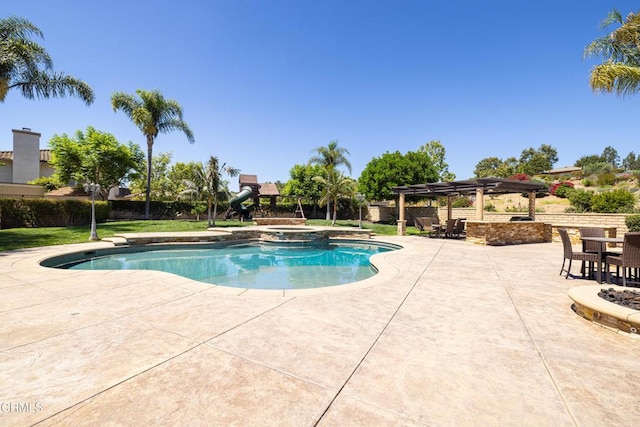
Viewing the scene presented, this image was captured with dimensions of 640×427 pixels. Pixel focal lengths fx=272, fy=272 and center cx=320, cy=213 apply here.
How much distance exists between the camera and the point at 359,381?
226 centimetres

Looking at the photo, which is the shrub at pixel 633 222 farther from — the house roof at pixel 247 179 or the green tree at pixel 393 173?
the house roof at pixel 247 179

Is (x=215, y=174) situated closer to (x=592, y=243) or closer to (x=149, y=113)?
(x=149, y=113)

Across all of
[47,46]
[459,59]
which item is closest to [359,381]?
[459,59]

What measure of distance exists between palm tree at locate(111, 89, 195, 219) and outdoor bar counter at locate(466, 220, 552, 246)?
23219 mm

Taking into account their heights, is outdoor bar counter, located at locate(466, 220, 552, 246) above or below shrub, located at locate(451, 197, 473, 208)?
below

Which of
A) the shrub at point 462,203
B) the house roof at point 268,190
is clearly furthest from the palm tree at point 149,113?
the shrub at point 462,203

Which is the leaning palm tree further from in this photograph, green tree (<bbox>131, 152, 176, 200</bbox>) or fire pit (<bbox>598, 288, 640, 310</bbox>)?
fire pit (<bbox>598, 288, 640, 310</bbox>)

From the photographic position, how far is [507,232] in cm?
1280

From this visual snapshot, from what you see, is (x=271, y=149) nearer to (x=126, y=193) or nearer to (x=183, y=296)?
(x=183, y=296)

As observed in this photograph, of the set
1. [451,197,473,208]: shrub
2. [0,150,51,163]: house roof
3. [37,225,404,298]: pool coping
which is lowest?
[37,225,404,298]: pool coping

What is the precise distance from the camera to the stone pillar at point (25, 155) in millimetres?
26000

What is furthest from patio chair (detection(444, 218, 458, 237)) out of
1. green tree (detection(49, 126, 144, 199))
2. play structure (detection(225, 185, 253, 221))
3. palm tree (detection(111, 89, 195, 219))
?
green tree (detection(49, 126, 144, 199))

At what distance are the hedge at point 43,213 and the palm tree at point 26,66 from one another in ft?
20.2

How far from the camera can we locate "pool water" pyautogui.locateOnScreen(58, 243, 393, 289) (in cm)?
752
